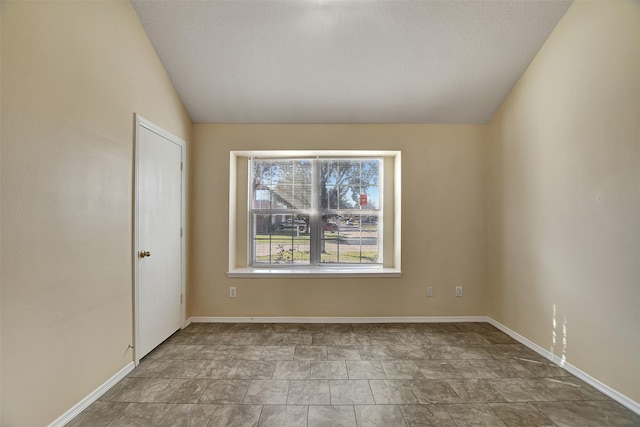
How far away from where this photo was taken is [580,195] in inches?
93.6

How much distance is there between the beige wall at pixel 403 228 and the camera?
3.61 metres

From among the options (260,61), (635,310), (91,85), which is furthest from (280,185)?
(635,310)

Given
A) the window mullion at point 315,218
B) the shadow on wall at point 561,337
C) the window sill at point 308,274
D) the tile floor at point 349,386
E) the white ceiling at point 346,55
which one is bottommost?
the tile floor at point 349,386

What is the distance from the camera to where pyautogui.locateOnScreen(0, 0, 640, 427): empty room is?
5.98ft

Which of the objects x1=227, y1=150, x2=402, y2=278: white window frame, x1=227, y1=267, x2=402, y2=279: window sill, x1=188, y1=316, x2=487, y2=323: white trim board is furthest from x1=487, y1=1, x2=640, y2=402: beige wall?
x1=227, y1=267, x2=402, y2=279: window sill

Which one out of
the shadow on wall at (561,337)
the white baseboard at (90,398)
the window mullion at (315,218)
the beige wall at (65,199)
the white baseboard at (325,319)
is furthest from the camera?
the window mullion at (315,218)

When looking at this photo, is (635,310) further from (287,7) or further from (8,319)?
(8,319)

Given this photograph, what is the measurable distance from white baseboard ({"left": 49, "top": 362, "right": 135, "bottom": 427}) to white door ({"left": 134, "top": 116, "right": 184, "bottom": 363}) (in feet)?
0.53

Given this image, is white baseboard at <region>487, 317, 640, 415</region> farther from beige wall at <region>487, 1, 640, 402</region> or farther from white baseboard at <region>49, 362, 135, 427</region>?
white baseboard at <region>49, 362, 135, 427</region>

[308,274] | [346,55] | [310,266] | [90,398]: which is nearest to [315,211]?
[310,266]

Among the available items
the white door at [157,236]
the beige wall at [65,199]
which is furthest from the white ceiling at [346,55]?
the white door at [157,236]

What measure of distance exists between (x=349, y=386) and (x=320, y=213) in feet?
7.30

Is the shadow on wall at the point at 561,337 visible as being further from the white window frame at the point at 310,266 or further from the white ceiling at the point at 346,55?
the white ceiling at the point at 346,55

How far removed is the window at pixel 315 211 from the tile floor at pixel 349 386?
1149mm
